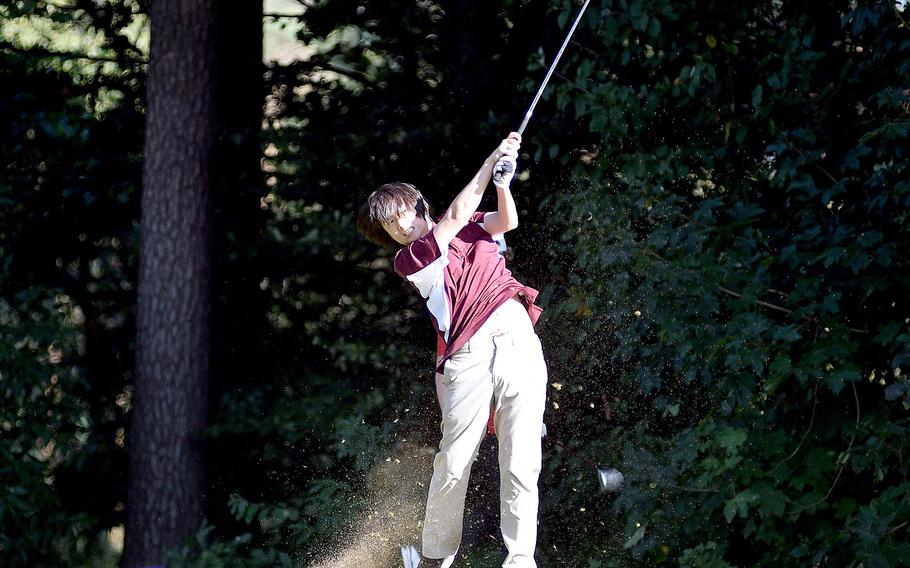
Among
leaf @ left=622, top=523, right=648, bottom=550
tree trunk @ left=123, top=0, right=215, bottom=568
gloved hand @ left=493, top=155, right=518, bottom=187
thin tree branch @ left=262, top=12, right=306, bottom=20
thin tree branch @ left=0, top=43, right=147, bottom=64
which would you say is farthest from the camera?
→ thin tree branch @ left=0, top=43, right=147, bottom=64

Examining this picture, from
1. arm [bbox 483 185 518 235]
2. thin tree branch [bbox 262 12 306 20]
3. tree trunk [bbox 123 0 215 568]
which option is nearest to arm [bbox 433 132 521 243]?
arm [bbox 483 185 518 235]

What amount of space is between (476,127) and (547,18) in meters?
0.69

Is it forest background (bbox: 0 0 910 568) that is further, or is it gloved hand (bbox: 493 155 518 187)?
forest background (bbox: 0 0 910 568)

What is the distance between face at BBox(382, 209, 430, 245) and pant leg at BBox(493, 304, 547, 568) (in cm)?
46

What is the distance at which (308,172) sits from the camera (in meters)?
7.21

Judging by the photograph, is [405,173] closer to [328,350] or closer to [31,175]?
[328,350]

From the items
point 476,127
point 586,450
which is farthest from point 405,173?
point 586,450

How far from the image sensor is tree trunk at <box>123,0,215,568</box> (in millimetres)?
7016

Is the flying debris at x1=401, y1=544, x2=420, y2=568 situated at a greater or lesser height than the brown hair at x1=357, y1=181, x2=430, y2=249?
lesser

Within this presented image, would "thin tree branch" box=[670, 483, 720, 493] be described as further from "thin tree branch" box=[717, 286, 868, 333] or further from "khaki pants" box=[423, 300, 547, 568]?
"khaki pants" box=[423, 300, 547, 568]

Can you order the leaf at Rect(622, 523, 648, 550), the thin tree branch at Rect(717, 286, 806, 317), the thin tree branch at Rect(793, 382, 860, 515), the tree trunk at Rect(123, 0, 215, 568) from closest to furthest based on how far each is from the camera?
the thin tree branch at Rect(793, 382, 860, 515) → the thin tree branch at Rect(717, 286, 806, 317) → the leaf at Rect(622, 523, 648, 550) → the tree trunk at Rect(123, 0, 215, 568)

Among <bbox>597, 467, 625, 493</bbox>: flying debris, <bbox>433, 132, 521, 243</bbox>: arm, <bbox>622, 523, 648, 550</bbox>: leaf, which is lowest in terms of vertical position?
<bbox>622, 523, 648, 550</bbox>: leaf

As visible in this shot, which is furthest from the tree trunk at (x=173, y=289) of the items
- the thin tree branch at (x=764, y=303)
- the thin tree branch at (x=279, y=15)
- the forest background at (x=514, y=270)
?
the thin tree branch at (x=764, y=303)

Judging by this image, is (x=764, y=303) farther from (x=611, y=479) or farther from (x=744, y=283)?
(x=611, y=479)
